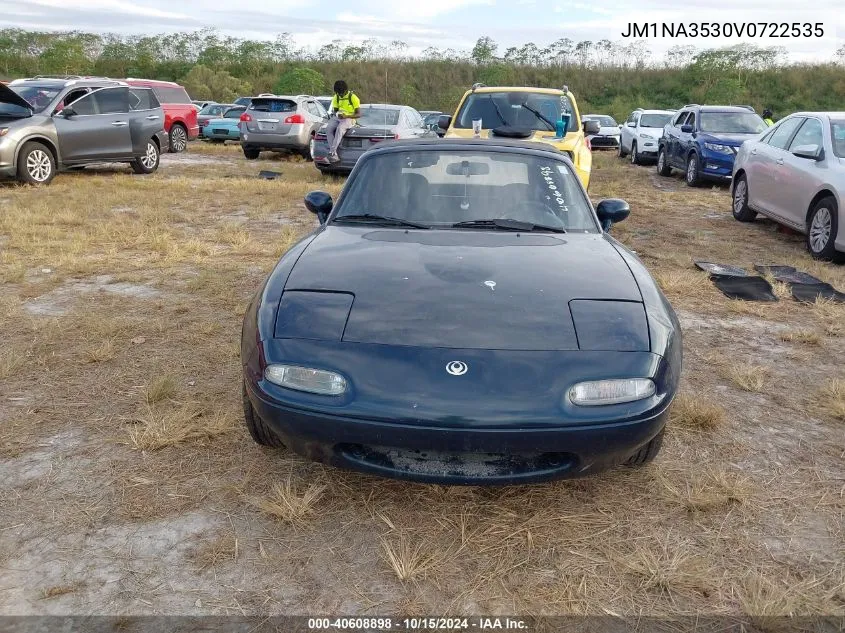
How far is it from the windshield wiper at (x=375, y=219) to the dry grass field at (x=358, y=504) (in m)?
1.08

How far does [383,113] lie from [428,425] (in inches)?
459

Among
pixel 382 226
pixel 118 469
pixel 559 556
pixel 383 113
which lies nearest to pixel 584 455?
pixel 559 556

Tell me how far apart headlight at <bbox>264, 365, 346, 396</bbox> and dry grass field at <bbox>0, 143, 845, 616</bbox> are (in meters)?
0.50

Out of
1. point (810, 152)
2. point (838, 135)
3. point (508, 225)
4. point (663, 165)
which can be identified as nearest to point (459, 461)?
point (508, 225)

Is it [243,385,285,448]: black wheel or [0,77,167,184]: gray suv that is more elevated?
[0,77,167,184]: gray suv

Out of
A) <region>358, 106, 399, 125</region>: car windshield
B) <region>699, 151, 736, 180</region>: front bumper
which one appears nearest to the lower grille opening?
<region>358, 106, 399, 125</region>: car windshield

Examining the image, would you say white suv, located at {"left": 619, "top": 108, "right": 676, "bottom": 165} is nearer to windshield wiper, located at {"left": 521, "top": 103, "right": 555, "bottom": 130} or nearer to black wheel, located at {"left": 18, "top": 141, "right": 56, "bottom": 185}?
windshield wiper, located at {"left": 521, "top": 103, "right": 555, "bottom": 130}

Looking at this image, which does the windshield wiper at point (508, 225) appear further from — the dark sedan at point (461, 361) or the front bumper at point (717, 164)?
the front bumper at point (717, 164)

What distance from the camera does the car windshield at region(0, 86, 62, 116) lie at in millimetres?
10414

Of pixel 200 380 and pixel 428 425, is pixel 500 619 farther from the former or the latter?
pixel 200 380

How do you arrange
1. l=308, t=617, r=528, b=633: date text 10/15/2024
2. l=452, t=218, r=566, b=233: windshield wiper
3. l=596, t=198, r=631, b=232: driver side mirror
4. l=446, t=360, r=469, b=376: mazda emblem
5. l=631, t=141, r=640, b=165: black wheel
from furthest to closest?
l=631, t=141, r=640, b=165: black wheel
l=596, t=198, r=631, b=232: driver side mirror
l=452, t=218, r=566, b=233: windshield wiper
l=446, t=360, r=469, b=376: mazda emblem
l=308, t=617, r=528, b=633: date text 10/15/2024

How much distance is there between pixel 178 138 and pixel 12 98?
8444 mm

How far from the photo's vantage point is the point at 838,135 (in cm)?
712

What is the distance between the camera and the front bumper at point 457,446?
225cm
